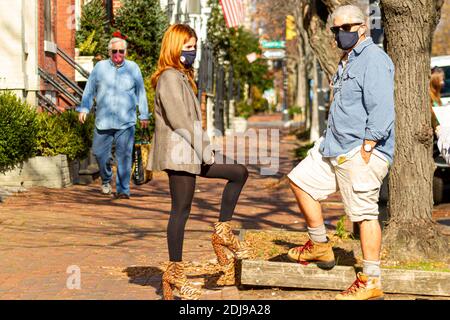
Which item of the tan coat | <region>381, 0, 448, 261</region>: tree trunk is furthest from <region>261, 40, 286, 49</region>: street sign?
the tan coat

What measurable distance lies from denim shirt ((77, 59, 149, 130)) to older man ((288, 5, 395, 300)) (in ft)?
21.0

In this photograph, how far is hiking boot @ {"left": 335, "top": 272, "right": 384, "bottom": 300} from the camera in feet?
22.3

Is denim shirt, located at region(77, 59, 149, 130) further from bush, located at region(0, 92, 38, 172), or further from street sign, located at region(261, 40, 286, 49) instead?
street sign, located at region(261, 40, 286, 49)

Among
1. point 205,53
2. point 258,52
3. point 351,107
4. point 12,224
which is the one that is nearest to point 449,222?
point 12,224

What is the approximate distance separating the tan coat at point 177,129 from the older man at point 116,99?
6017 millimetres

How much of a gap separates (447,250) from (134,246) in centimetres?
303

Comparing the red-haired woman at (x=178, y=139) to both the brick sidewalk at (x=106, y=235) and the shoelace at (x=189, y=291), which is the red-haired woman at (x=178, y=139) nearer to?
the shoelace at (x=189, y=291)

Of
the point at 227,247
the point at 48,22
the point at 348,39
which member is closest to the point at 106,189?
the point at 48,22

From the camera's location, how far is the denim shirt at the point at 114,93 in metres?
13.3

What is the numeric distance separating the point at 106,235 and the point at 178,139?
370cm

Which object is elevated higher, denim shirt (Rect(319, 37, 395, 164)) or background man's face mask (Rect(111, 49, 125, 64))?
background man's face mask (Rect(111, 49, 125, 64))

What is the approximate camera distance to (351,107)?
6852 millimetres

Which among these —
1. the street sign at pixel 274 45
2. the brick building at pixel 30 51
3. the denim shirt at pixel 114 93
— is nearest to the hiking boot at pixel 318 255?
the denim shirt at pixel 114 93

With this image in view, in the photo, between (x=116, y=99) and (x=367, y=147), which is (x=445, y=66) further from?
(x=367, y=147)
